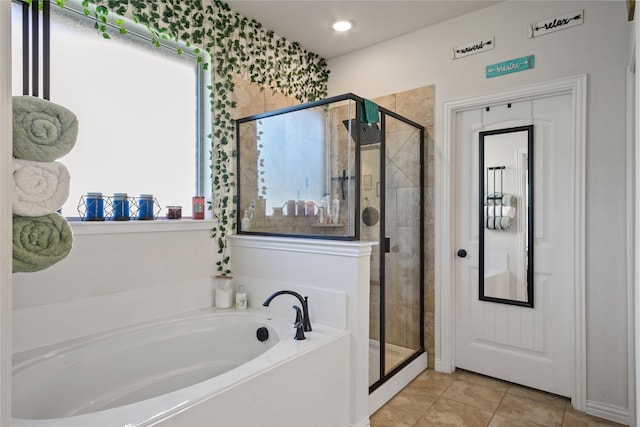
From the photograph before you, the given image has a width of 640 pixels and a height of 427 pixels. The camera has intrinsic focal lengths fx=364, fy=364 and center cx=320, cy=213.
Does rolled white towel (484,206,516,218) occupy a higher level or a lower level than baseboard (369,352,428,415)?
higher

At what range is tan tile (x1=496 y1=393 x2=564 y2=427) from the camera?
7.14ft

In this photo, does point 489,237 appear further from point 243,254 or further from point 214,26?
point 214,26

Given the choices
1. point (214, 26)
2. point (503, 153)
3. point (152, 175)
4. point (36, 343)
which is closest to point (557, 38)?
point (503, 153)

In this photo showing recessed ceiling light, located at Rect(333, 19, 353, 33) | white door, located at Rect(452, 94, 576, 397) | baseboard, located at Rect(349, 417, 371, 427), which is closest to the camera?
baseboard, located at Rect(349, 417, 371, 427)

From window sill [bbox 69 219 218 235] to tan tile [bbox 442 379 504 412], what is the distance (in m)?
2.04

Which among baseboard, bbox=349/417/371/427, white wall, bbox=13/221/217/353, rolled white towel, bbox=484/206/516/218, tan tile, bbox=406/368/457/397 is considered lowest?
tan tile, bbox=406/368/457/397

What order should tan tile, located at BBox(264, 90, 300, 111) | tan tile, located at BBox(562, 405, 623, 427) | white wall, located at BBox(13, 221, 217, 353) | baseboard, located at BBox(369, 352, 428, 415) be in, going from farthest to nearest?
tan tile, located at BBox(264, 90, 300, 111)
baseboard, located at BBox(369, 352, 428, 415)
tan tile, located at BBox(562, 405, 623, 427)
white wall, located at BBox(13, 221, 217, 353)

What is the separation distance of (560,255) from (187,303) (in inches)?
98.7

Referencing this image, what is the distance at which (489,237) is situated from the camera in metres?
2.70

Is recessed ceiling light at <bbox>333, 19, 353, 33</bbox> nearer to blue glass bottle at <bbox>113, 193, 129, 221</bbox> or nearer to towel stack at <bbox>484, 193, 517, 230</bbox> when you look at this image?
towel stack at <bbox>484, 193, 517, 230</bbox>

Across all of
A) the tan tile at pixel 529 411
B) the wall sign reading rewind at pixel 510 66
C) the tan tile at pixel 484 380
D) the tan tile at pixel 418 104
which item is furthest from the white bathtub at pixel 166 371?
the wall sign reading rewind at pixel 510 66

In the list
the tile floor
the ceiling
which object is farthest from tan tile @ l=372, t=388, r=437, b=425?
the ceiling

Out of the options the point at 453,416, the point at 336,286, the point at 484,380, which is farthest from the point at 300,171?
the point at 484,380

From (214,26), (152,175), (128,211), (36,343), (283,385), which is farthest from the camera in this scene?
(214,26)
